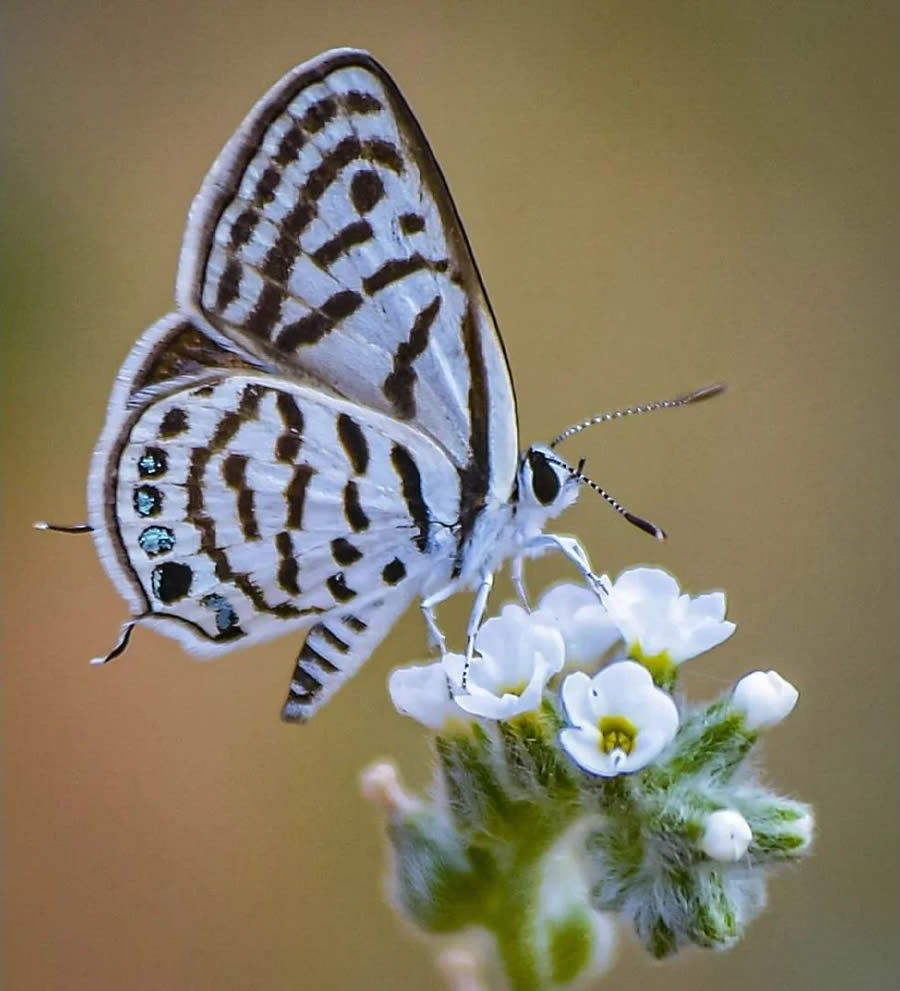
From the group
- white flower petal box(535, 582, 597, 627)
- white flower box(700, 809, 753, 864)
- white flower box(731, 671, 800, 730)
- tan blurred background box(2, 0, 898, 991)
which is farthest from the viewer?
tan blurred background box(2, 0, 898, 991)

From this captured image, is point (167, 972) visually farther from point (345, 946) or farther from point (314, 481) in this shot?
point (314, 481)

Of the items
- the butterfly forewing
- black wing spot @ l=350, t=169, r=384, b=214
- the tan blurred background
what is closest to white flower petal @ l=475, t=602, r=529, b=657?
the butterfly forewing

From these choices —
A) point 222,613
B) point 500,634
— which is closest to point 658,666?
point 500,634

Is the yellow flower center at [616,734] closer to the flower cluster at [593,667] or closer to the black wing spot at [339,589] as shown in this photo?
the flower cluster at [593,667]

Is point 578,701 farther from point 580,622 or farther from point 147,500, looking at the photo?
point 147,500

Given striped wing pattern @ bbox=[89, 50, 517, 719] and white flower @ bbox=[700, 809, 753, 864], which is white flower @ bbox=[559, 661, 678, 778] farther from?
striped wing pattern @ bbox=[89, 50, 517, 719]
